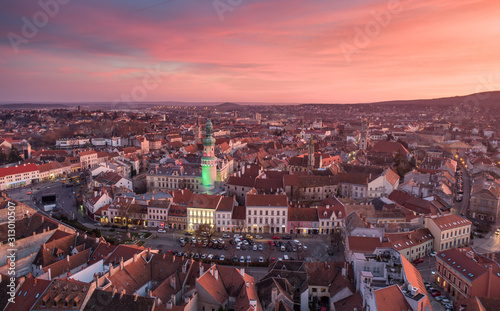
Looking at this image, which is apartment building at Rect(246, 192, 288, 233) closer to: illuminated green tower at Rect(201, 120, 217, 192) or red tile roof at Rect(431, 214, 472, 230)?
illuminated green tower at Rect(201, 120, 217, 192)

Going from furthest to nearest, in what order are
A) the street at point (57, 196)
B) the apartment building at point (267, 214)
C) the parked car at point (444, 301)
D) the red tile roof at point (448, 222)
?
the street at point (57, 196), the apartment building at point (267, 214), the red tile roof at point (448, 222), the parked car at point (444, 301)

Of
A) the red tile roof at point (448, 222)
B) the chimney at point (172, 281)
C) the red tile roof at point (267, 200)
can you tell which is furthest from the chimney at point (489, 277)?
the chimney at point (172, 281)

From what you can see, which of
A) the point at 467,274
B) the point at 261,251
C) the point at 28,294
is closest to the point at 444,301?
the point at 467,274

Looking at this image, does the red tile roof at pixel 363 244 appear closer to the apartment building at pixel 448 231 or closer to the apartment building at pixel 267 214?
the apartment building at pixel 448 231

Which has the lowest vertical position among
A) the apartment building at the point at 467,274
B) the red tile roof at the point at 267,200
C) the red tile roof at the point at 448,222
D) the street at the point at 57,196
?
the street at the point at 57,196

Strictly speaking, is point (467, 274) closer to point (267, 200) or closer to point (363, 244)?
point (363, 244)

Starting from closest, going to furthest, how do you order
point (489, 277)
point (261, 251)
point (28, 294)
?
point (28, 294) < point (489, 277) < point (261, 251)

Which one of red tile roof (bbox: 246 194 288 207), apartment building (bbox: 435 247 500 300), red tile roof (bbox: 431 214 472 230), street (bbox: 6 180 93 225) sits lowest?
street (bbox: 6 180 93 225)

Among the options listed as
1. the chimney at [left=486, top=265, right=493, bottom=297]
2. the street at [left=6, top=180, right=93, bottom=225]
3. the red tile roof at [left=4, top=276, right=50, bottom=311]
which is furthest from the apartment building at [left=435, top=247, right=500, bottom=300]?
the street at [left=6, top=180, right=93, bottom=225]

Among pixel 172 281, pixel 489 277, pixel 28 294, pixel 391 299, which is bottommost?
pixel 489 277

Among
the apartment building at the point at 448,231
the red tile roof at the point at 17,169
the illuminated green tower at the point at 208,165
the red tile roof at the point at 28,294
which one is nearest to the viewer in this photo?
the red tile roof at the point at 28,294

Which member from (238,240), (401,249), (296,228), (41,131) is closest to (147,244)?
(238,240)
